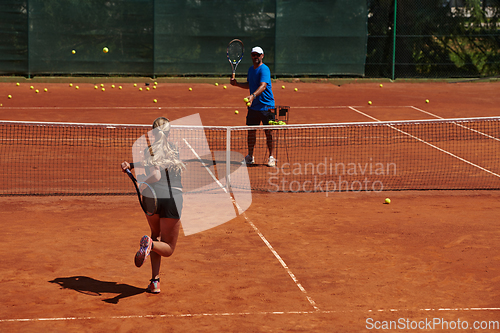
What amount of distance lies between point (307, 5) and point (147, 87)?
251 inches

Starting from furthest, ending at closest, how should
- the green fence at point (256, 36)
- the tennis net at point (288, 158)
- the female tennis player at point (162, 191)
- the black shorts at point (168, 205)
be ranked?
the green fence at point (256, 36)
the tennis net at point (288, 158)
the black shorts at point (168, 205)
the female tennis player at point (162, 191)

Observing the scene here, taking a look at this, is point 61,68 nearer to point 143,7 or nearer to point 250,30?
point 143,7

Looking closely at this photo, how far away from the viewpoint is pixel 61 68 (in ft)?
67.5

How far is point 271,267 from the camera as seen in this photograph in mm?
6242

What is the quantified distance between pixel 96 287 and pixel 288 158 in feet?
21.3

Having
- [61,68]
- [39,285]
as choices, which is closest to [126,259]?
[39,285]

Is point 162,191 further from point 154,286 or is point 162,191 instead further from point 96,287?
point 96,287

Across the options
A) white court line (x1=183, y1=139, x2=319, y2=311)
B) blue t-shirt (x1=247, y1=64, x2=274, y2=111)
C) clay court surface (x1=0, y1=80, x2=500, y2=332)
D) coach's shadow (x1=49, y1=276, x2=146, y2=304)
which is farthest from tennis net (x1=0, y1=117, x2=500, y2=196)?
coach's shadow (x1=49, y1=276, x2=146, y2=304)

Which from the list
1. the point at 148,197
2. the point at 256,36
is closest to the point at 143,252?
the point at 148,197

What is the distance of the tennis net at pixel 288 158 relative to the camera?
380 inches

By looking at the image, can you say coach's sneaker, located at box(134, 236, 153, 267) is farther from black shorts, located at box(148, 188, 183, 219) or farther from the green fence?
the green fence

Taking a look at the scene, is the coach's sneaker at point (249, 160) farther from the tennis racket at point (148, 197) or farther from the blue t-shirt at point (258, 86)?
the tennis racket at point (148, 197)

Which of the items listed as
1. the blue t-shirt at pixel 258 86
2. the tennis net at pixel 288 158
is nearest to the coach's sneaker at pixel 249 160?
the tennis net at pixel 288 158

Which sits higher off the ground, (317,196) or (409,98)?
(409,98)
